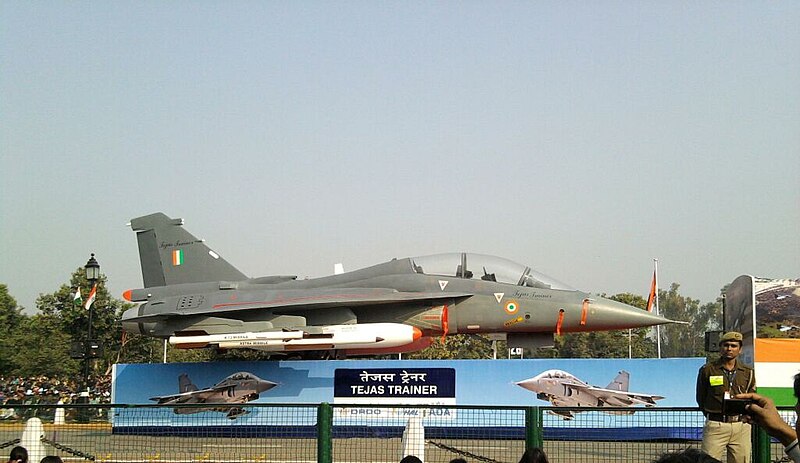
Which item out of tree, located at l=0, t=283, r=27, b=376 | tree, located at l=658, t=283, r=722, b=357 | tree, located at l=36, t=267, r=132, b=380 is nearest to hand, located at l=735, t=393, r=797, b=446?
tree, located at l=36, t=267, r=132, b=380

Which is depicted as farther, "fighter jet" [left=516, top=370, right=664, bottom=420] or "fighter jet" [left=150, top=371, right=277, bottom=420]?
"fighter jet" [left=150, top=371, right=277, bottom=420]

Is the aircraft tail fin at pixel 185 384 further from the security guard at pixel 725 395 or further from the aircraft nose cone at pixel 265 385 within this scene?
the security guard at pixel 725 395

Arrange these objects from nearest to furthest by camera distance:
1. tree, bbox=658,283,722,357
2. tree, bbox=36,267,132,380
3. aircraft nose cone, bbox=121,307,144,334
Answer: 1. aircraft nose cone, bbox=121,307,144,334
2. tree, bbox=36,267,132,380
3. tree, bbox=658,283,722,357

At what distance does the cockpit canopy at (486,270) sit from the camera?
61.8 feet

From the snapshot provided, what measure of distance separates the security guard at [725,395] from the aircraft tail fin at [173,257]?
1458cm

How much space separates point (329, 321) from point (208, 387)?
2944 millimetres

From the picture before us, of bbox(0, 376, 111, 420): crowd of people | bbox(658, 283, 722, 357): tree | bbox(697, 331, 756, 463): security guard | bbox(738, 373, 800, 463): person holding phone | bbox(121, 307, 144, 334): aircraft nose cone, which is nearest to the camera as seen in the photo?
bbox(738, 373, 800, 463): person holding phone

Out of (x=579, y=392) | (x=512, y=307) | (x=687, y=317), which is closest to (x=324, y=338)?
(x=512, y=307)

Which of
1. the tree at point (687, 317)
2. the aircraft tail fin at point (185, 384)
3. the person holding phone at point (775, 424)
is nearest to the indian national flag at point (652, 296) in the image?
the aircraft tail fin at point (185, 384)

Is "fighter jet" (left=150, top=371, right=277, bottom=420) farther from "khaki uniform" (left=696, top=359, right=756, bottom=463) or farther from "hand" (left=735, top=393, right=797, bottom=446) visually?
"hand" (left=735, top=393, right=797, bottom=446)

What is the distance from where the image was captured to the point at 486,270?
19.0 meters

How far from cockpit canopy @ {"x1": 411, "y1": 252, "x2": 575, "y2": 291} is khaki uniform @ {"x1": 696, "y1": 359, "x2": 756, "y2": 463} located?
10099 mm

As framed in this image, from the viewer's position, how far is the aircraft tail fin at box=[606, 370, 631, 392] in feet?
56.6

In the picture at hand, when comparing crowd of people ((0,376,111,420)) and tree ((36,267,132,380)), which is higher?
tree ((36,267,132,380))
